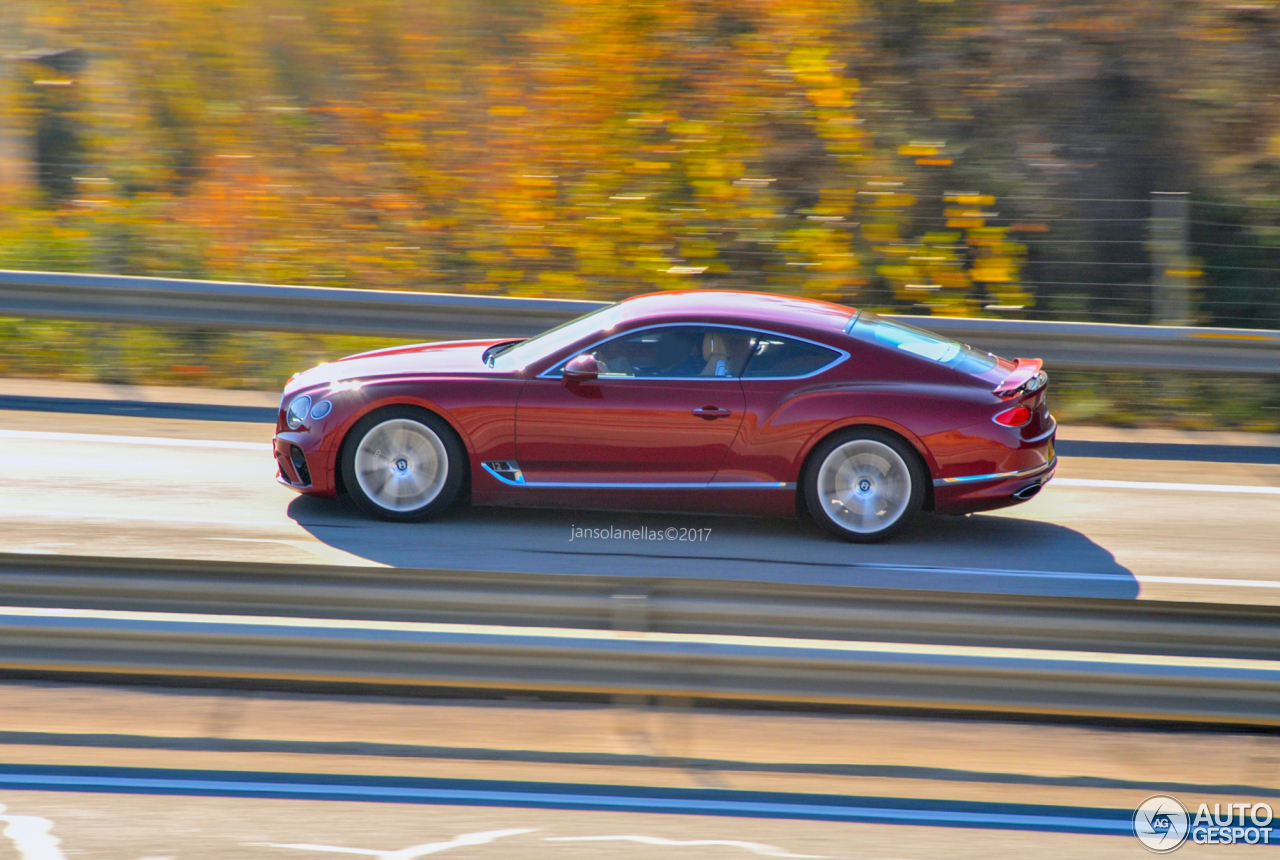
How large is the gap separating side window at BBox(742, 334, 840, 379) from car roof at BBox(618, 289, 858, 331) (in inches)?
4.7

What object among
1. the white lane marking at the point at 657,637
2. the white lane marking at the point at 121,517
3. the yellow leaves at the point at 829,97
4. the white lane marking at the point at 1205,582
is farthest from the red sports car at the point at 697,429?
the yellow leaves at the point at 829,97

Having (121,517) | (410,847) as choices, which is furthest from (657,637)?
(121,517)

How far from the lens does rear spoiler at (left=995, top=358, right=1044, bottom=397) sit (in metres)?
6.74

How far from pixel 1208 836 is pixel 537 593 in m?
2.28

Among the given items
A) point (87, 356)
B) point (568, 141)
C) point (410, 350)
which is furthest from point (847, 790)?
point (568, 141)

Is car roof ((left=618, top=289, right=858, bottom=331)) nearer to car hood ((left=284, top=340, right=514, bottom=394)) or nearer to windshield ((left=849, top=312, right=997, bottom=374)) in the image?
windshield ((left=849, top=312, right=997, bottom=374))

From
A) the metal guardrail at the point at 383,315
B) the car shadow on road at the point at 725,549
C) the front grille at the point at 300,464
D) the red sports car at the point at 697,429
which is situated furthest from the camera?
the metal guardrail at the point at 383,315

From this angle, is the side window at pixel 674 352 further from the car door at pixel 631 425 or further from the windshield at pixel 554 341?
the windshield at pixel 554 341

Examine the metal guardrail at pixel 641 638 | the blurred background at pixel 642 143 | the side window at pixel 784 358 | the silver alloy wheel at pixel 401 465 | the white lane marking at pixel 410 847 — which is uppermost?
the blurred background at pixel 642 143

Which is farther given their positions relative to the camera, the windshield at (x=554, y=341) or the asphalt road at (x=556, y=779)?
the windshield at (x=554, y=341)

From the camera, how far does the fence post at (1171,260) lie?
10406mm

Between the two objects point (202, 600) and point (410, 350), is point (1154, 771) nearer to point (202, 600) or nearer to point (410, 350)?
point (202, 600)

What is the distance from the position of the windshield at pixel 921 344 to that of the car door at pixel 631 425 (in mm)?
770

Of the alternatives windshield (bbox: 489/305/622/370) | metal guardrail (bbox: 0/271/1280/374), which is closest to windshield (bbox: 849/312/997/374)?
windshield (bbox: 489/305/622/370)
